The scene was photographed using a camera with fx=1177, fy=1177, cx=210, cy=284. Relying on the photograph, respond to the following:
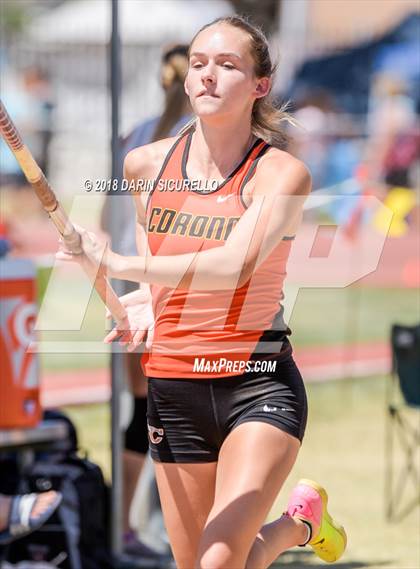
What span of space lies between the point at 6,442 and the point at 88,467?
363 mm

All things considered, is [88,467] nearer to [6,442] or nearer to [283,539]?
[6,442]

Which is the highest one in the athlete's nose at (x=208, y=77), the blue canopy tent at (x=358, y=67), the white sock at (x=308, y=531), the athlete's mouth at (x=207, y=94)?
the athlete's nose at (x=208, y=77)

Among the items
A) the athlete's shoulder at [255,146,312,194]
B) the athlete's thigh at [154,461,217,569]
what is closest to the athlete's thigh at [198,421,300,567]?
the athlete's thigh at [154,461,217,569]

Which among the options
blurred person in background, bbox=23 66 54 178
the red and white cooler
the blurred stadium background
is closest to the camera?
the red and white cooler

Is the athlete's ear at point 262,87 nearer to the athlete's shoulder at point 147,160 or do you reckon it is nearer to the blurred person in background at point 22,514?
the athlete's shoulder at point 147,160

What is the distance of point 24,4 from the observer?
35.8 meters

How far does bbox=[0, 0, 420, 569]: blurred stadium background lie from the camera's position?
584cm

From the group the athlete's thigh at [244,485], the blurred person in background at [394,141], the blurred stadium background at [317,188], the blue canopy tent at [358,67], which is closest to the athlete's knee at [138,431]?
the blurred stadium background at [317,188]

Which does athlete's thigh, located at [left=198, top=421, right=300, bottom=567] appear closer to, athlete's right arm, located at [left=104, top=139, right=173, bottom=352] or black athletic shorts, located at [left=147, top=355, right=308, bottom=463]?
black athletic shorts, located at [left=147, top=355, right=308, bottom=463]

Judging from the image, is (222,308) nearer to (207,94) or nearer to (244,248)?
(244,248)

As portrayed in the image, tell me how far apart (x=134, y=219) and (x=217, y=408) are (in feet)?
5.98

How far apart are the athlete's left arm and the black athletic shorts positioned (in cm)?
31

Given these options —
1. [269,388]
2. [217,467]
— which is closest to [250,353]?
[269,388]

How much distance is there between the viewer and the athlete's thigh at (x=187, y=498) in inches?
138
